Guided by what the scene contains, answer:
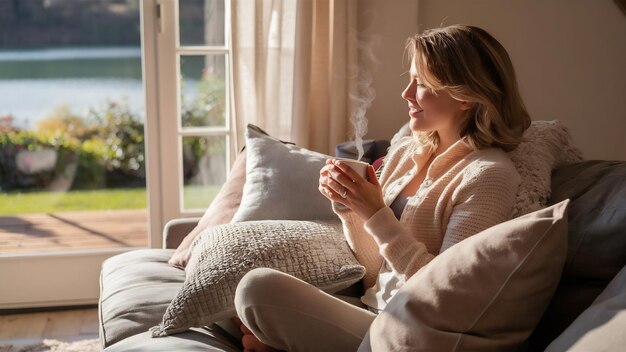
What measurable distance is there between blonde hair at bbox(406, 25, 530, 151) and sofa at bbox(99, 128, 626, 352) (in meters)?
0.18

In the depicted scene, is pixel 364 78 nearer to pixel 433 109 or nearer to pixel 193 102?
pixel 193 102

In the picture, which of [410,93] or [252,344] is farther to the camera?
[410,93]

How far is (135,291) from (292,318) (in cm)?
82

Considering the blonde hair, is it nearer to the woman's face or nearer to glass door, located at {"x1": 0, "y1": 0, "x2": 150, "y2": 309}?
the woman's face

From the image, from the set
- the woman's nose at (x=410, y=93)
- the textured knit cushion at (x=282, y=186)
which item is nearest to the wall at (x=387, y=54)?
the textured knit cushion at (x=282, y=186)

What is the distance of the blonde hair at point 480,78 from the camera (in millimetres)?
1995

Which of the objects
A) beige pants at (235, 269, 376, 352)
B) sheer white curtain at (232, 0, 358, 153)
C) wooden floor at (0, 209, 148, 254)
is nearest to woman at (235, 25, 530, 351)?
beige pants at (235, 269, 376, 352)

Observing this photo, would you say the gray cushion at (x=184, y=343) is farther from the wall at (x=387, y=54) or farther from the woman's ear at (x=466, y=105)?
the wall at (x=387, y=54)

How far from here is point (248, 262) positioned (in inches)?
80.4

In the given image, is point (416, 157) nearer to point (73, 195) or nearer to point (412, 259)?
point (412, 259)

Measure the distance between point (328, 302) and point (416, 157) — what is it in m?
0.63

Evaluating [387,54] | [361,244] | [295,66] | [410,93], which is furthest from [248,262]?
[387,54]

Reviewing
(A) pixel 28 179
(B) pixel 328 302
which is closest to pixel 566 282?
(B) pixel 328 302

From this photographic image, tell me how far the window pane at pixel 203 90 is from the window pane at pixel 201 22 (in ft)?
0.23
